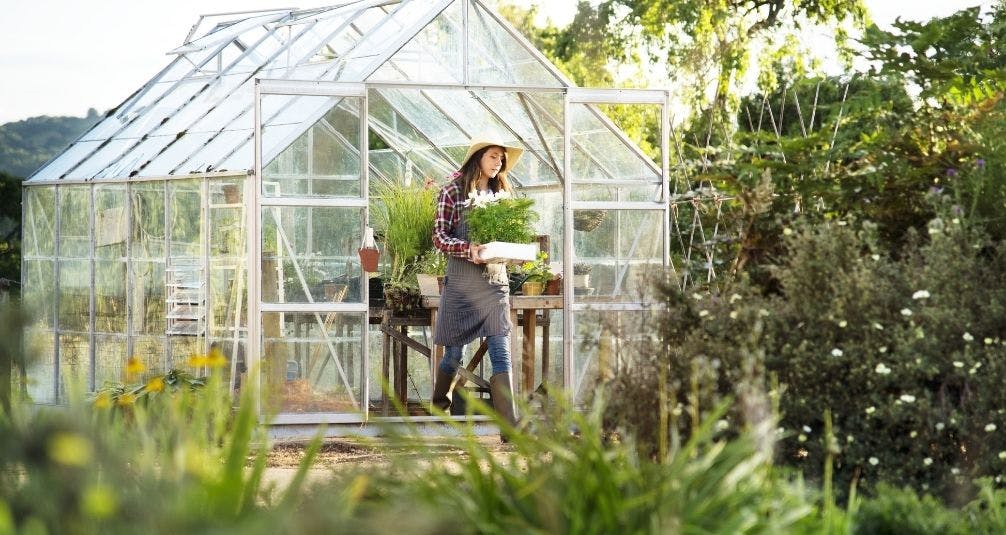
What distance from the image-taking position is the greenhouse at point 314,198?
8.73m

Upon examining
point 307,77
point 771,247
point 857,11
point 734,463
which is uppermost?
point 857,11

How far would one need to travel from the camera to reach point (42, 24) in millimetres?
26219

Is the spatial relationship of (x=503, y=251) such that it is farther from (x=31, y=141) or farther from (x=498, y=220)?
(x=31, y=141)

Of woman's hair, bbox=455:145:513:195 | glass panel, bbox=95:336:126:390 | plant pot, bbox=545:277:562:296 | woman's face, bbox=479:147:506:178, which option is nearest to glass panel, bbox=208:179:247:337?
glass panel, bbox=95:336:126:390

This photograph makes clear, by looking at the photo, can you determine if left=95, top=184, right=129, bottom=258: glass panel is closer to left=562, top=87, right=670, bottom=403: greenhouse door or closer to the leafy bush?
left=562, top=87, right=670, bottom=403: greenhouse door

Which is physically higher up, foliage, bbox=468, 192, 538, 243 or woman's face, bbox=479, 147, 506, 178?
woman's face, bbox=479, 147, 506, 178

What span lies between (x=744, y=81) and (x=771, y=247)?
498 inches

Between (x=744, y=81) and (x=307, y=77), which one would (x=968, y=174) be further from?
(x=744, y=81)

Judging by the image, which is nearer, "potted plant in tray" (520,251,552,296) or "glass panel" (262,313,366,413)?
"glass panel" (262,313,366,413)

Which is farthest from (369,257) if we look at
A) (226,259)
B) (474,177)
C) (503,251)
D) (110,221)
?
(110,221)

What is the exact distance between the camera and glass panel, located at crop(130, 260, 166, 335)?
35.6 ft

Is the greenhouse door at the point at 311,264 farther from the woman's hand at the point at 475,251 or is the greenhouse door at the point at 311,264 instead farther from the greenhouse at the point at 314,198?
the woman's hand at the point at 475,251

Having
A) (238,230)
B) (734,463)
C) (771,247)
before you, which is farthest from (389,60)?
(734,463)

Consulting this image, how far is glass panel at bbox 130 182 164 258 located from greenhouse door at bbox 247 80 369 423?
2206 millimetres
